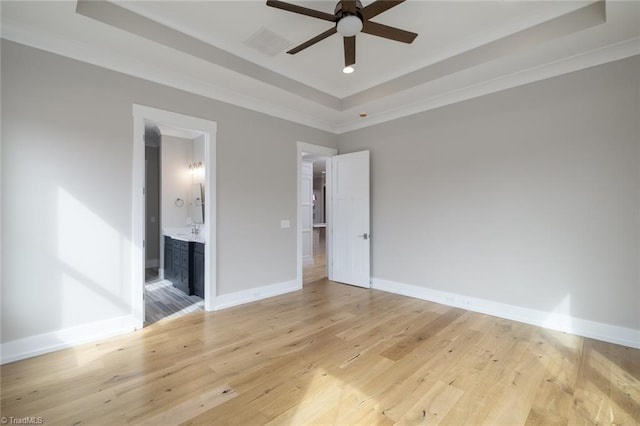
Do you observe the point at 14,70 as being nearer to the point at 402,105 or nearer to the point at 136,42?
the point at 136,42

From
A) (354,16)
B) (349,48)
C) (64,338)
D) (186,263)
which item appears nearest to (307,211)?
(186,263)

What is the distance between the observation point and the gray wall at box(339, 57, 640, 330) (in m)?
2.98

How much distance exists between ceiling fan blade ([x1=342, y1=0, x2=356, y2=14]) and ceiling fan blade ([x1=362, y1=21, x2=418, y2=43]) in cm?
17

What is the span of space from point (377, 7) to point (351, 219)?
3453 mm

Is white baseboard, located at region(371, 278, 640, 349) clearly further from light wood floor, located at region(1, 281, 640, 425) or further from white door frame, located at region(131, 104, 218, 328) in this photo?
white door frame, located at region(131, 104, 218, 328)

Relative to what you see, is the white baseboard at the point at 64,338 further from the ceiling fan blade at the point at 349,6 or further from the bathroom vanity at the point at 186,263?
the ceiling fan blade at the point at 349,6

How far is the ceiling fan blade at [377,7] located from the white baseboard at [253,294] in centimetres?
365

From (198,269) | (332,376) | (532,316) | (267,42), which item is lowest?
(332,376)

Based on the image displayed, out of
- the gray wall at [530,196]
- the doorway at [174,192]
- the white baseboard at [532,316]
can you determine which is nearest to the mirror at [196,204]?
the doorway at [174,192]

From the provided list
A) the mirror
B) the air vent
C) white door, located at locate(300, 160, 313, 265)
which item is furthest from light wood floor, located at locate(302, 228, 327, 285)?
the air vent

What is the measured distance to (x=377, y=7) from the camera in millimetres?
2268

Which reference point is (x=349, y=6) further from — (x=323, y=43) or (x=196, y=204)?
(x=196, y=204)

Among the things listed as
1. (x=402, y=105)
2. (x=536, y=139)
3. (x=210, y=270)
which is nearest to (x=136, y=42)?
(x=210, y=270)

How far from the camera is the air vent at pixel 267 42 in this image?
10.3 ft
